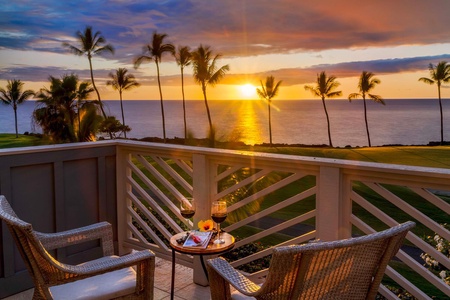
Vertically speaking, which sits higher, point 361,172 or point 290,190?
point 361,172

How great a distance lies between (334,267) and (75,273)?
3.83 ft

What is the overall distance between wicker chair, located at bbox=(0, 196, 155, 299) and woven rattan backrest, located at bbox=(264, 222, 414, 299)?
0.82 meters

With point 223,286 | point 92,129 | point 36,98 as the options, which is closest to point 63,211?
point 223,286

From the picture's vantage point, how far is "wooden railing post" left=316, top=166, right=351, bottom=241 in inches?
98.9

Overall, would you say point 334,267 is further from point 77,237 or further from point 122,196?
point 122,196

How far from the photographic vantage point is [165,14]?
2898cm

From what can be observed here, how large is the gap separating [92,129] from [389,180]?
659 inches

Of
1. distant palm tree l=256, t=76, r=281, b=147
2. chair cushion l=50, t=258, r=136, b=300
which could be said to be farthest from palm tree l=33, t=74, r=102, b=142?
chair cushion l=50, t=258, r=136, b=300

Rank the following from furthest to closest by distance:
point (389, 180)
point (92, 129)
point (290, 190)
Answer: point (92, 129)
point (290, 190)
point (389, 180)

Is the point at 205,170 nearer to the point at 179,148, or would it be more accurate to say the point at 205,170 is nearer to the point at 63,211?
the point at 179,148

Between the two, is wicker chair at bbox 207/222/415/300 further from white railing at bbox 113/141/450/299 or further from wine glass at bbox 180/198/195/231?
wine glass at bbox 180/198/195/231

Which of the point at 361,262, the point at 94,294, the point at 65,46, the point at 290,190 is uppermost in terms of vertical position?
the point at 65,46

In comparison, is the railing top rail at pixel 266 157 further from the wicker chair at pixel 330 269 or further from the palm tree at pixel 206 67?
the palm tree at pixel 206 67

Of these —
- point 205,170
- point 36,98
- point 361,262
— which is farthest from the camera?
point 36,98
